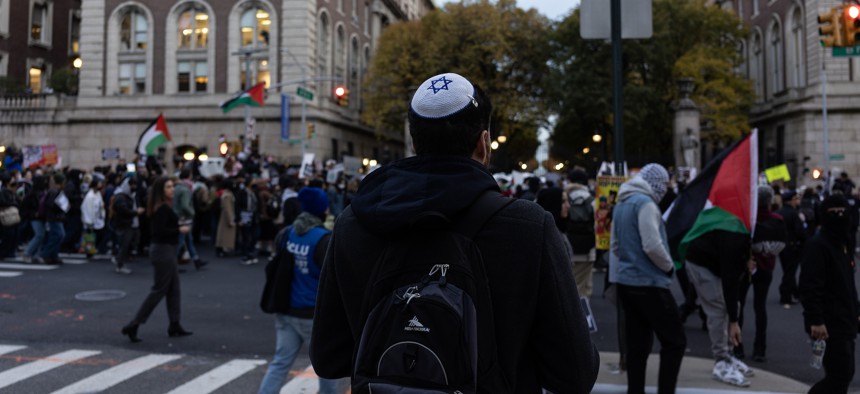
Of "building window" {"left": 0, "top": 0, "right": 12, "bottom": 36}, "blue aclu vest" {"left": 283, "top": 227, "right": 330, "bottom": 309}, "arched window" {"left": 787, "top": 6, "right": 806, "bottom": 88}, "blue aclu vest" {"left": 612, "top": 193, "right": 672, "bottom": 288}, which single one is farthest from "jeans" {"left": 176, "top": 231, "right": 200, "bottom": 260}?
"arched window" {"left": 787, "top": 6, "right": 806, "bottom": 88}

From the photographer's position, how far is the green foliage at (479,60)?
132 ft

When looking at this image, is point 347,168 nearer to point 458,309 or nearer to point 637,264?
point 637,264

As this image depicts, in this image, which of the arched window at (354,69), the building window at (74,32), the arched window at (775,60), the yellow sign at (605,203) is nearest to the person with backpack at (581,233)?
the yellow sign at (605,203)

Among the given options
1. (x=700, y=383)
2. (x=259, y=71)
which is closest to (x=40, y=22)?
(x=259, y=71)

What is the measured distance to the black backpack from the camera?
1.77 metres

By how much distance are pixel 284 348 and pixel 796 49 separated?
43261 mm

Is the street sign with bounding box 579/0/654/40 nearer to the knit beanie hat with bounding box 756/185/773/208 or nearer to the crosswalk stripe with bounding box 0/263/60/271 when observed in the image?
the knit beanie hat with bounding box 756/185/773/208

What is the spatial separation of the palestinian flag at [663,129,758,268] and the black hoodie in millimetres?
4859

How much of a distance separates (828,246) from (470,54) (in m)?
35.9

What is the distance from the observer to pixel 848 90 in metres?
36.7

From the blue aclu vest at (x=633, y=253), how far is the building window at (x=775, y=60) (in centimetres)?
4311

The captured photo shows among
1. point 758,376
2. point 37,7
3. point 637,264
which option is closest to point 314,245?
point 637,264

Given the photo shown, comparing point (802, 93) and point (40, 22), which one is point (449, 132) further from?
point (40, 22)

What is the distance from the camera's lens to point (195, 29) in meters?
40.5
